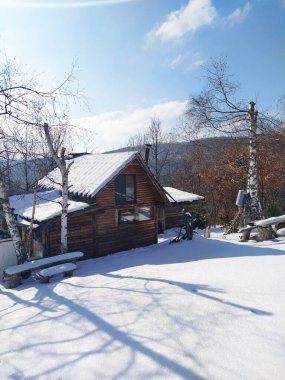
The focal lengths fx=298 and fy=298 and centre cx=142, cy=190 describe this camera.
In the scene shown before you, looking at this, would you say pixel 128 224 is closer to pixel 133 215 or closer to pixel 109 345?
pixel 133 215

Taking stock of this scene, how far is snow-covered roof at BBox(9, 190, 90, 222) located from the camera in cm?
1427

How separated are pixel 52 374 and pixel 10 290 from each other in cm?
694

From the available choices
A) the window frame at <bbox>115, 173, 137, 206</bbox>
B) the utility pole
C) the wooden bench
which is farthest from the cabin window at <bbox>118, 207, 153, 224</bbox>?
the wooden bench

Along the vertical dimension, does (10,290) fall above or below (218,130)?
below

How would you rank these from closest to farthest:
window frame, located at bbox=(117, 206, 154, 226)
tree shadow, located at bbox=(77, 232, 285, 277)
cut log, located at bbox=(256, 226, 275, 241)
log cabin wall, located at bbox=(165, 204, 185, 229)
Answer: tree shadow, located at bbox=(77, 232, 285, 277) → cut log, located at bbox=(256, 226, 275, 241) → window frame, located at bbox=(117, 206, 154, 226) → log cabin wall, located at bbox=(165, 204, 185, 229)

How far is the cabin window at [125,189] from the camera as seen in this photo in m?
16.9

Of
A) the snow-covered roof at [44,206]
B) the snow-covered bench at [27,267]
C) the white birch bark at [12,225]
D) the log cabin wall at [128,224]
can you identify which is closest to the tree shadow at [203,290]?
the snow-covered bench at [27,267]

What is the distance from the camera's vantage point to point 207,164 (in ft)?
116

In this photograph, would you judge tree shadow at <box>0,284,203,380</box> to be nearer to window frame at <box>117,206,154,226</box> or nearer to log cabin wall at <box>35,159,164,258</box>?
log cabin wall at <box>35,159,164,258</box>

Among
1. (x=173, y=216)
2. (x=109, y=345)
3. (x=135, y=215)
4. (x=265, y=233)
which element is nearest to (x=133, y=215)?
(x=135, y=215)

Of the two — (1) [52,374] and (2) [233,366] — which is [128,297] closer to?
(1) [52,374]

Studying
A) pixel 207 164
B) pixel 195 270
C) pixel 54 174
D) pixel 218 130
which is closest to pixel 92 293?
pixel 195 270

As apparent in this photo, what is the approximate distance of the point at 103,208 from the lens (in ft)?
52.3

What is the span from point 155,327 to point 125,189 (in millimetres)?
12555
